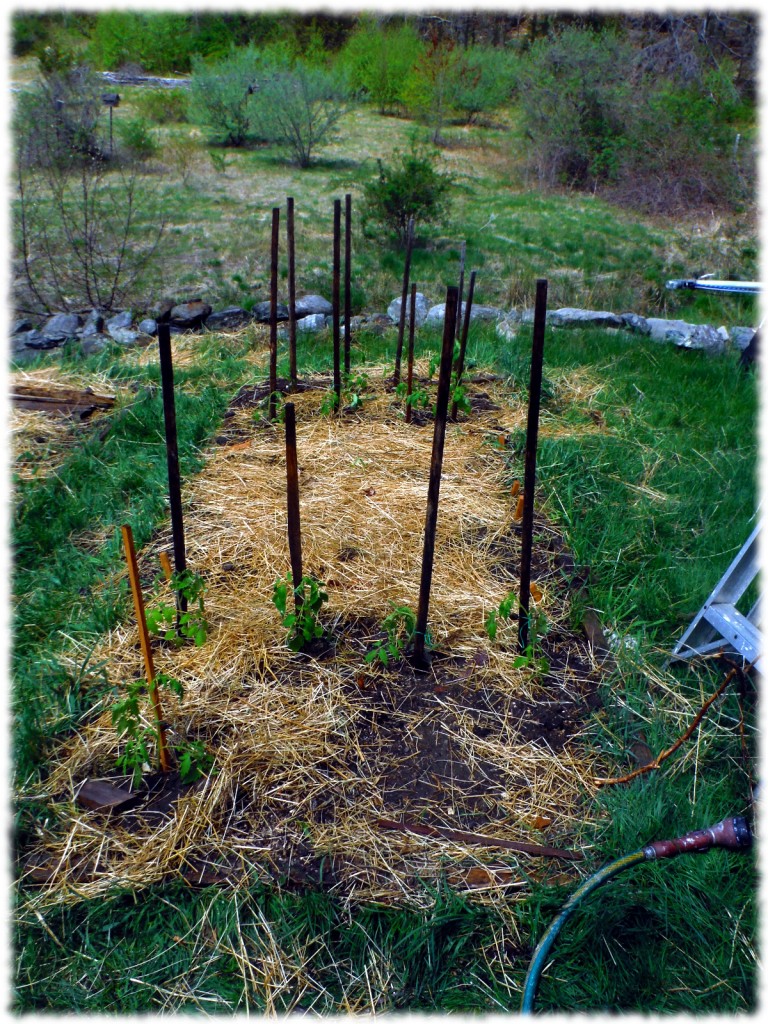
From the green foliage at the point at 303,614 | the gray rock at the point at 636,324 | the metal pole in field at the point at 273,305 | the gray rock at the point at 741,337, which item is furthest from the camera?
the gray rock at the point at 636,324

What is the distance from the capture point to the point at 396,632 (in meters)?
2.83

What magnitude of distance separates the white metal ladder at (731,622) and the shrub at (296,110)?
1284cm

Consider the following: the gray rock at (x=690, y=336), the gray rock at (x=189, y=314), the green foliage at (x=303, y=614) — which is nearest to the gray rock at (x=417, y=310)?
the gray rock at (x=189, y=314)

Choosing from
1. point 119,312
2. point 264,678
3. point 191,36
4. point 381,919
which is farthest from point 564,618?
point 191,36

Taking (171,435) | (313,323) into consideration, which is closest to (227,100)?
(313,323)

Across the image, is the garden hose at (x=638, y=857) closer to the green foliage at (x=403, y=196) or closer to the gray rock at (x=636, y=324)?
the gray rock at (x=636, y=324)

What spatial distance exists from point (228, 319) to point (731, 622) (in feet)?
16.9

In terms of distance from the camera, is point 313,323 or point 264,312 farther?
point 264,312

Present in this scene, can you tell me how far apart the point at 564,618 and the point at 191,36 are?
2452 cm

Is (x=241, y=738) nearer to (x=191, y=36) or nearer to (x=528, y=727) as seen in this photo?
(x=528, y=727)

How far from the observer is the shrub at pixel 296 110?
1334 cm

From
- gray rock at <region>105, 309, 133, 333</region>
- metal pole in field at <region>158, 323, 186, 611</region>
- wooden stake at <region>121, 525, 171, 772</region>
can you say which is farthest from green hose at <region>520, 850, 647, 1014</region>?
gray rock at <region>105, 309, 133, 333</region>

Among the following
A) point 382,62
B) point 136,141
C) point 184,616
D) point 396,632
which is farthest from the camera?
point 382,62

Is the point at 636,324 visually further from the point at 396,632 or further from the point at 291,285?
the point at 396,632
